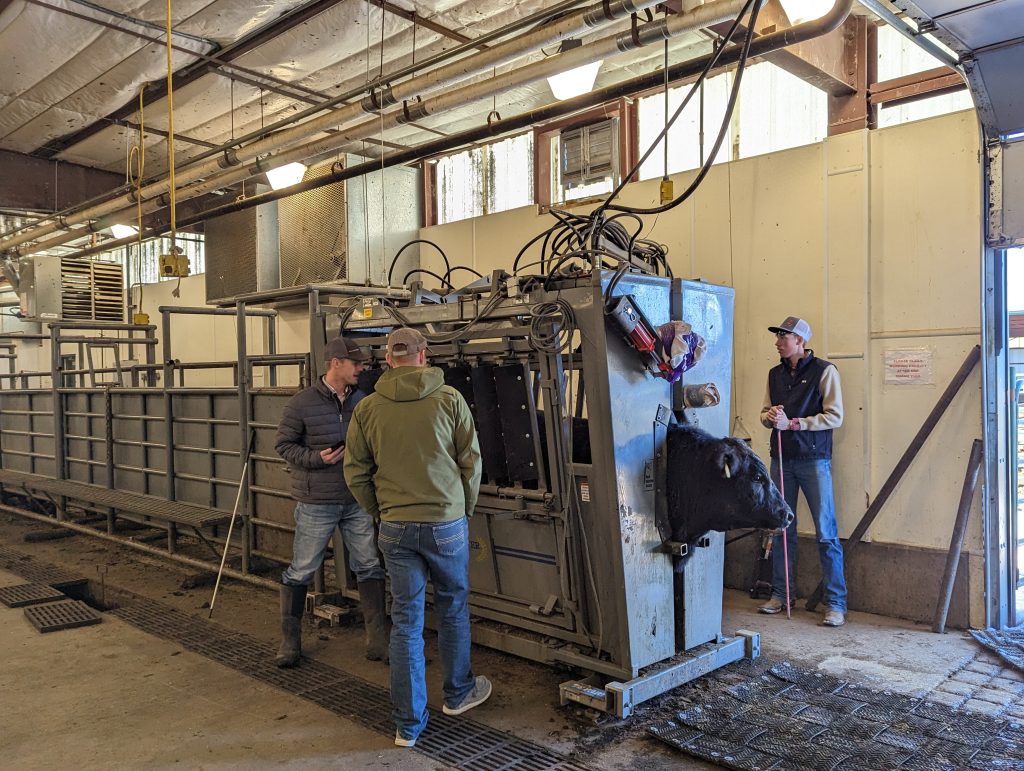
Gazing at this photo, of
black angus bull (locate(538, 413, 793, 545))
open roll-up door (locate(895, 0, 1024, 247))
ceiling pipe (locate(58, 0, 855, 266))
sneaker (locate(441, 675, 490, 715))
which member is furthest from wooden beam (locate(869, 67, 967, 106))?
sneaker (locate(441, 675, 490, 715))

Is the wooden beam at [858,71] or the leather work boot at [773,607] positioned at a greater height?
the wooden beam at [858,71]

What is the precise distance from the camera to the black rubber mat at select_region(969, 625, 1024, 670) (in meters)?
4.07

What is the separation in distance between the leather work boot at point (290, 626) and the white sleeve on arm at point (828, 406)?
3051mm

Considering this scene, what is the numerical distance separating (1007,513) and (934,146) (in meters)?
2.16

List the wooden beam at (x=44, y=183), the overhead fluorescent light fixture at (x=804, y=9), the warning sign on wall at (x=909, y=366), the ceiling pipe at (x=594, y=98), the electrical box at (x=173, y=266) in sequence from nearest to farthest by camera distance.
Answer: the ceiling pipe at (x=594, y=98) < the overhead fluorescent light fixture at (x=804, y=9) < the warning sign on wall at (x=909, y=366) < the electrical box at (x=173, y=266) < the wooden beam at (x=44, y=183)

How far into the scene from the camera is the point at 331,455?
4.18 m

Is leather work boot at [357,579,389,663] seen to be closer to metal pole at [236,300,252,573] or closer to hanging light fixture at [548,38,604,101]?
metal pole at [236,300,252,573]

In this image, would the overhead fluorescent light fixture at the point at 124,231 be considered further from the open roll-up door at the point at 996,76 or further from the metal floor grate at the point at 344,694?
the open roll-up door at the point at 996,76

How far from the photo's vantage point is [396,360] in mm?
3463

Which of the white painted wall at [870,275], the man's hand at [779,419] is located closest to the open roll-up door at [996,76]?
the white painted wall at [870,275]

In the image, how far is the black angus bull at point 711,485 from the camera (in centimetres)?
352

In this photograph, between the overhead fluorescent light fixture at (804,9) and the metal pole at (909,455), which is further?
the metal pole at (909,455)

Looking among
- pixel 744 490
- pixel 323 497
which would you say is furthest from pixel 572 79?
pixel 323 497

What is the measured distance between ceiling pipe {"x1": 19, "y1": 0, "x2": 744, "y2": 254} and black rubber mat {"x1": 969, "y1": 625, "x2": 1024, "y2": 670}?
11.5 feet
